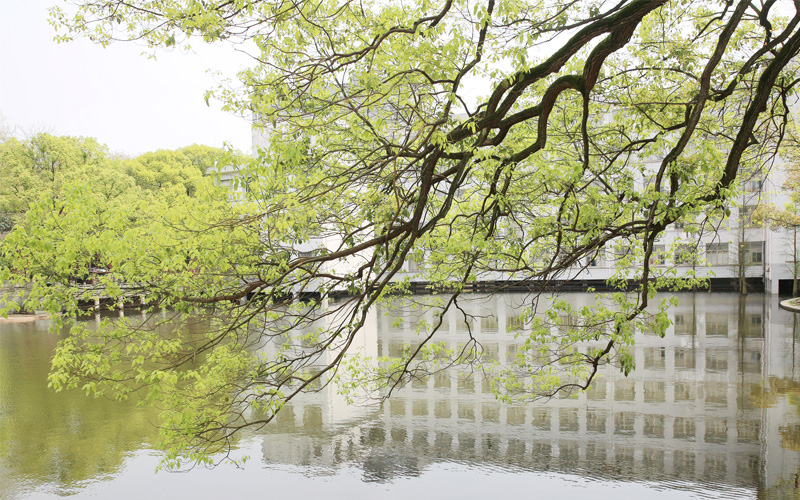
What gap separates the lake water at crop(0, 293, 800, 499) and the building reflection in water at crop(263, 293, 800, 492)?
31 millimetres

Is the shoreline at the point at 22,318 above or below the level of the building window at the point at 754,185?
below

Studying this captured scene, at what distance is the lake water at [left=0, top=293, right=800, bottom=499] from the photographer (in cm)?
730

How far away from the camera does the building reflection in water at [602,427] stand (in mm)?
7641

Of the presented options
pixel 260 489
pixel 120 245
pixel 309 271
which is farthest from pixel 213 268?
pixel 260 489

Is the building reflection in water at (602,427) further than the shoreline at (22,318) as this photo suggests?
No

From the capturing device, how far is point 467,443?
28.9ft

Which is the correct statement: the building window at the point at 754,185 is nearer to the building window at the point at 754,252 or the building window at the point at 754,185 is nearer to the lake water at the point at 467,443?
the building window at the point at 754,252

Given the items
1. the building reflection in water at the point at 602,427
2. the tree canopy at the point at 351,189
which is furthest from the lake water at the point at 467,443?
the tree canopy at the point at 351,189

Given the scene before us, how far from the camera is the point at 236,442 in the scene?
935cm

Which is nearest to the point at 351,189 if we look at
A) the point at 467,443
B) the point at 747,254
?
the point at 467,443

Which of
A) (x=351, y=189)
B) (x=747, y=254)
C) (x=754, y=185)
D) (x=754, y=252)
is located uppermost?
(x=754, y=185)

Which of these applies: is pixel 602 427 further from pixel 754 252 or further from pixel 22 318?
pixel 754 252

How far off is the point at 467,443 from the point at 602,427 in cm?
224

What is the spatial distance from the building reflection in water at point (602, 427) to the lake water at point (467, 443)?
31 millimetres
